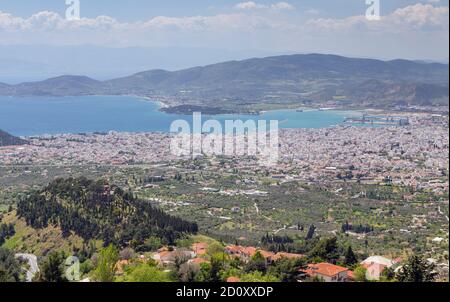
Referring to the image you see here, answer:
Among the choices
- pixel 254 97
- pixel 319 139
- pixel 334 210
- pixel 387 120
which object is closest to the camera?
pixel 334 210

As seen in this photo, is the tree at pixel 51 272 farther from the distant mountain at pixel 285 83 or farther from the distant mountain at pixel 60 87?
the distant mountain at pixel 60 87

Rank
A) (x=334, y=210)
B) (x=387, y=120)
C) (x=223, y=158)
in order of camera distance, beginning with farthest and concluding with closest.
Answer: (x=387, y=120) < (x=223, y=158) < (x=334, y=210)

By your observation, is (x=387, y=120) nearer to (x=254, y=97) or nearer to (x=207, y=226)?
(x=254, y=97)

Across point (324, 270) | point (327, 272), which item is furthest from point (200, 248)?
point (327, 272)

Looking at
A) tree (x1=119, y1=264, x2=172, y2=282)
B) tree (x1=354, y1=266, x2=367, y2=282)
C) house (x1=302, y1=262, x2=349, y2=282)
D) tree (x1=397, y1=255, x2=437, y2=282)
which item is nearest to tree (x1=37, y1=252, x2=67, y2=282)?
tree (x1=119, y1=264, x2=172, y2=282)

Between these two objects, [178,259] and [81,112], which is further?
[81,112]
